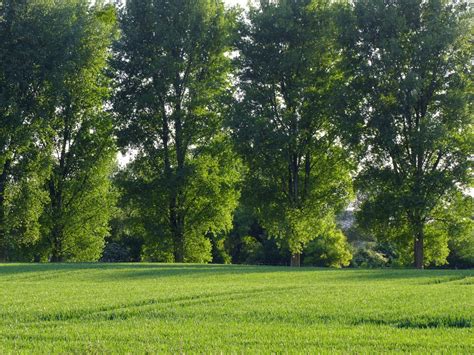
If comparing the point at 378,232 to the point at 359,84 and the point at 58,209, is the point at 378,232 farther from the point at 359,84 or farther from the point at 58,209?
the point at 58,209

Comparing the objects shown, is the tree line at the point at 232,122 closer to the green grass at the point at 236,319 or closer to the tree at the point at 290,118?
the tree at the point at 290,118

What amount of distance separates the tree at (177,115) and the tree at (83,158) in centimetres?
239

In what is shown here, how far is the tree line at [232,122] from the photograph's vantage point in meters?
34.2

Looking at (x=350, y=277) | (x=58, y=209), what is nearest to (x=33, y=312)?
(x=350, y=277)

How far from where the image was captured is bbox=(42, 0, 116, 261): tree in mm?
41844

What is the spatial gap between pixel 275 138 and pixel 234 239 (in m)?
32.2

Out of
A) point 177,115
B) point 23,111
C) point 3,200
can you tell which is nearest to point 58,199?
point 3,200

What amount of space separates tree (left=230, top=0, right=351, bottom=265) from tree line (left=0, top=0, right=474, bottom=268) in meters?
0.09

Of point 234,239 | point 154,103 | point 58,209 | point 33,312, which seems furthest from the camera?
point 234,239

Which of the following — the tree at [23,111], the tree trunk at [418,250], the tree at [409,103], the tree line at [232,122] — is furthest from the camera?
the tree at [23,111]

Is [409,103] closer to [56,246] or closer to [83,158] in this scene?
[83,158]

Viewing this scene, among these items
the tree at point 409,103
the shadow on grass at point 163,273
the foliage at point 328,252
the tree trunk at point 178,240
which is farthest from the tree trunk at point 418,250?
the foliage at point 328,252

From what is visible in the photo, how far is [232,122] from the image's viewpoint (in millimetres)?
36250

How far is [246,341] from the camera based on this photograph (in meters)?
9.59
